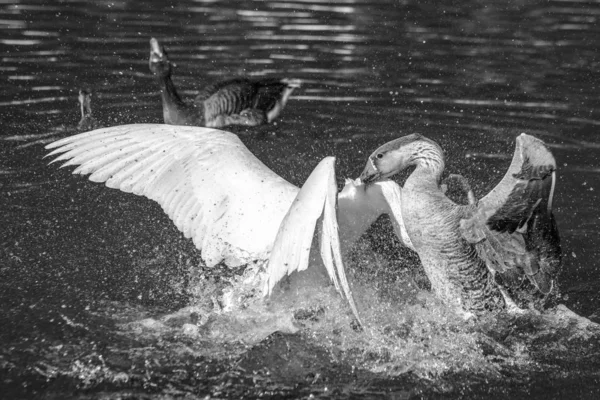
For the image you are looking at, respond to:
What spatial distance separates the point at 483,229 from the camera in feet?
19.2

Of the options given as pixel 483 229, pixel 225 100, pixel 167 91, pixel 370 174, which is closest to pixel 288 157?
pixel 225 100

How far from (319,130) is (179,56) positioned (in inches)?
123

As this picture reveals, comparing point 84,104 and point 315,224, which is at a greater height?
point 315,224

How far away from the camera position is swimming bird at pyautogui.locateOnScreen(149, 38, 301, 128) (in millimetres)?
9828

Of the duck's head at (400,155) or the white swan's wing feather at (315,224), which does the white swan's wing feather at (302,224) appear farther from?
the duck's head at (400,155)

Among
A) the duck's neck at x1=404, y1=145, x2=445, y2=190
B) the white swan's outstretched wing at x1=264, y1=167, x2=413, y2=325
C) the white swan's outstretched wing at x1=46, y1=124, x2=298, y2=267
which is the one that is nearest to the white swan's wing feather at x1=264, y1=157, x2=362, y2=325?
the white swan's outstretched wing at x1=264, y1=167, x2=413, y2=325

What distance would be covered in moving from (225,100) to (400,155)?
434 cm

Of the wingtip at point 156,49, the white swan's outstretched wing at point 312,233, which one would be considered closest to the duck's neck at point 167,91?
the wingtip at point 156,49

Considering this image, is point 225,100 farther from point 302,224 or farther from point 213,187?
point 302,224

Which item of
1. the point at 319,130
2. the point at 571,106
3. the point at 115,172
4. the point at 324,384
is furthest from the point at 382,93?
the point at 324,384

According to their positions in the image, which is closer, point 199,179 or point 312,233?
point 312,233

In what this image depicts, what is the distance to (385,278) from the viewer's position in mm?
6730

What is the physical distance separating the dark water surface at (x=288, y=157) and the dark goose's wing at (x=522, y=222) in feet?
1.67

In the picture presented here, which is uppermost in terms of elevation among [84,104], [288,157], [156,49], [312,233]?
[156,49]
